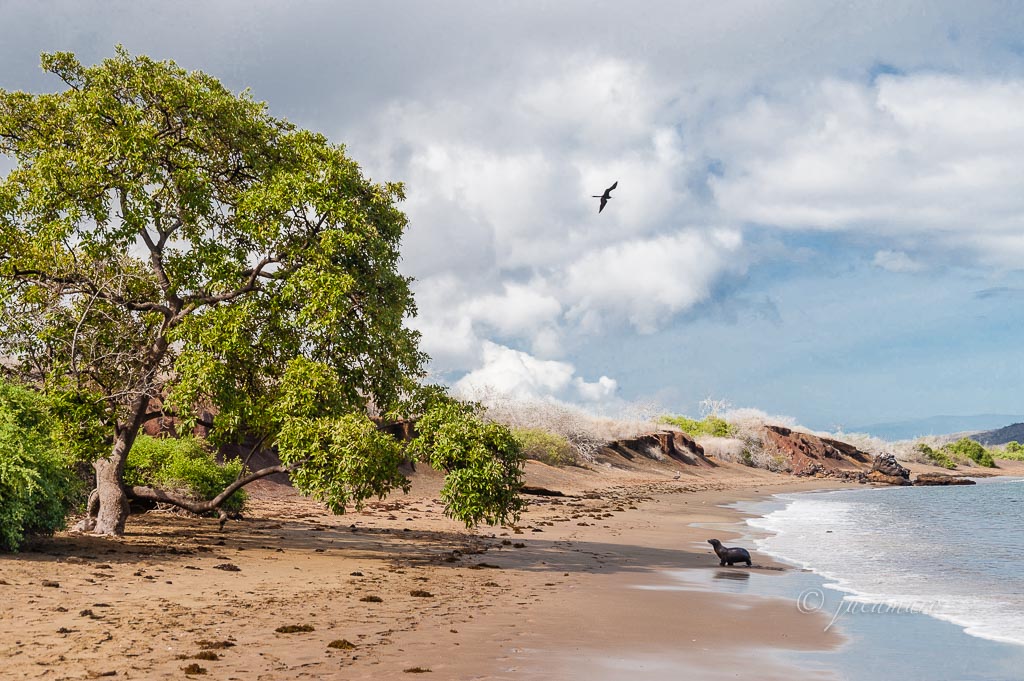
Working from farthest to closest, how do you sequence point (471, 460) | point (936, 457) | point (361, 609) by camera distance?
point (936, 457)
point (471, 460)
point (361, 609)

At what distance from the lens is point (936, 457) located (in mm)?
119562

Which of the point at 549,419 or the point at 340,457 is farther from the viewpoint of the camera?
the point at 549,419

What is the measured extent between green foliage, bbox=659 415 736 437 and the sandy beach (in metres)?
75.4

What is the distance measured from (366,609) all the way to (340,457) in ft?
14.2

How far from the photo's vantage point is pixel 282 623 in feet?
33.3

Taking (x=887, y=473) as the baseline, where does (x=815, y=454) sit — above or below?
above

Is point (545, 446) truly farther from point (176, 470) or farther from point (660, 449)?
point (176, 470)

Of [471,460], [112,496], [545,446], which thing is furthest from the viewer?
[545,446]

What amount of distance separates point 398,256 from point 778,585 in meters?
10.1

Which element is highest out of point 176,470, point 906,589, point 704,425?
point 704,425

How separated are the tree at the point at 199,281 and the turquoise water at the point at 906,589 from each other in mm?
6459

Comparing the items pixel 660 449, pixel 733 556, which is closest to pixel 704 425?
pixel 660 449

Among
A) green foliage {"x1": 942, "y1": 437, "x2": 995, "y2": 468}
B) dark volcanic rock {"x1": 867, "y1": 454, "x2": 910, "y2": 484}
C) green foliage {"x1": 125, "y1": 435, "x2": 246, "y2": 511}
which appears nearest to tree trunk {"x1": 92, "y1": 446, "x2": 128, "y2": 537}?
green foliage {"x1": 125, "y1": 435, "x2": 246, "y2": 511}

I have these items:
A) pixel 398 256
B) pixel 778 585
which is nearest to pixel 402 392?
pixel 398 256
